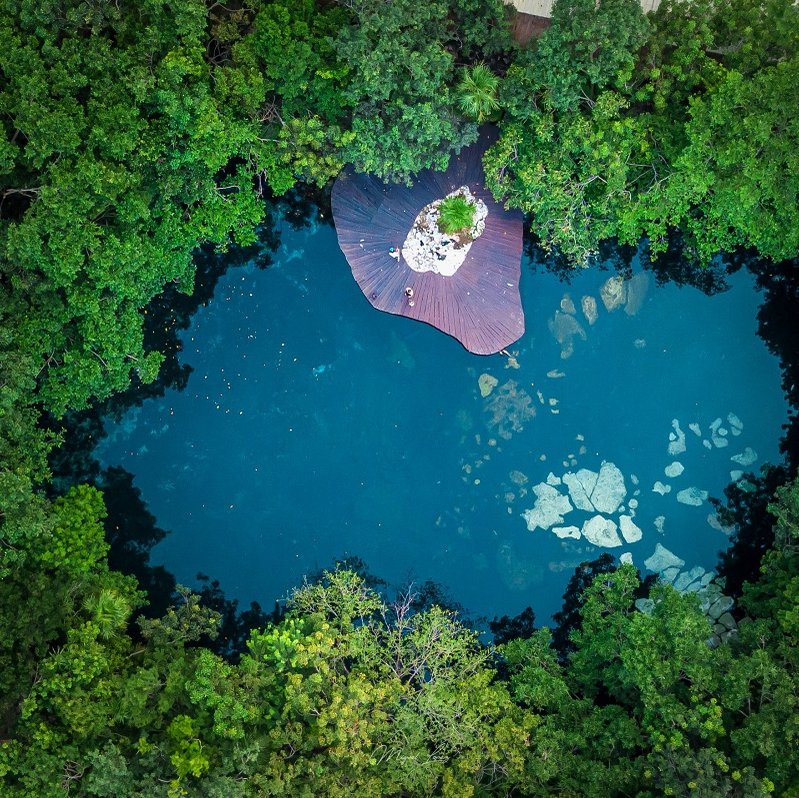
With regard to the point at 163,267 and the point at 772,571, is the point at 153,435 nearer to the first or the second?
the point at 163,267

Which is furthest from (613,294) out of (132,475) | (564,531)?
(132,475)

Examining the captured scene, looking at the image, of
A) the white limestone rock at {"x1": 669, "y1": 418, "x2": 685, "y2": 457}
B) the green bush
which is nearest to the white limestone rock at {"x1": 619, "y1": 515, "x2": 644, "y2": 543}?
the white limestone rock at {"x1": 669, "y1": 418, "x2": 685, "y2": 457}

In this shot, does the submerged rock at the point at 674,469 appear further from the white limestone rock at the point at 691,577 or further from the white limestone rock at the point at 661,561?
the white limestone rock at the point at 691,577

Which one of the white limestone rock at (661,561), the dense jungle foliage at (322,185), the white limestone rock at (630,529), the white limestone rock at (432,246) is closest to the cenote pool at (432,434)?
the white limestone rock at (630,529)

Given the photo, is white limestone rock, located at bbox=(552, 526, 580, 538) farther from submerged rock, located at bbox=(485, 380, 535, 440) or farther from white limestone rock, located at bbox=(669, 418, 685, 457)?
white limestone rock, located at bbox=(669, 418, 685, 457)

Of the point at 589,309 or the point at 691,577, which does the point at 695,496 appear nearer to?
the point at 691,577
